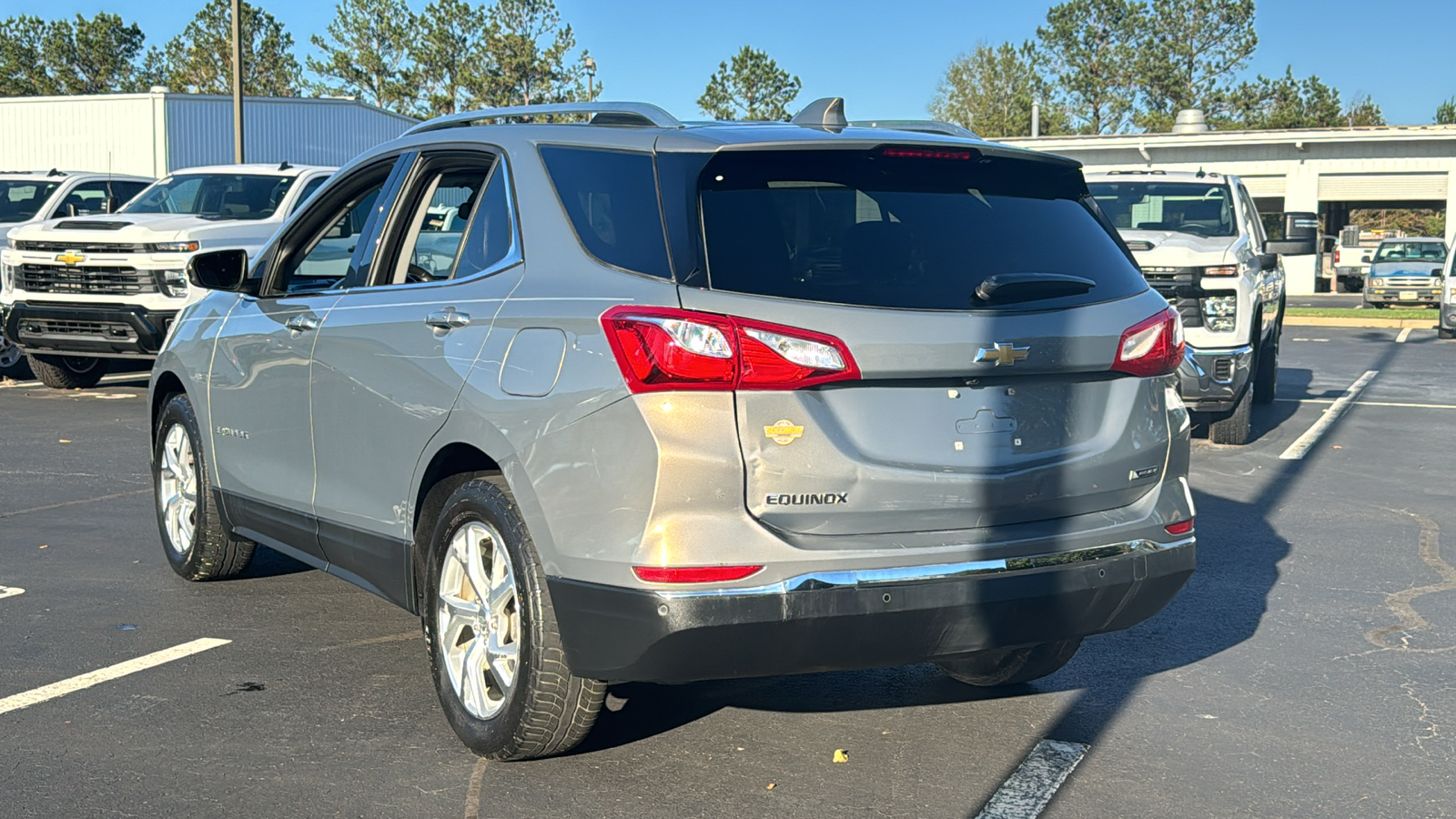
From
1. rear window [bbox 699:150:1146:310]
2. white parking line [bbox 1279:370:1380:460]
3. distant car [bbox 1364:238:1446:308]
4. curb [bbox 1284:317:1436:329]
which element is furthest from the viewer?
distant car [bbox 1364:238:1446:308]

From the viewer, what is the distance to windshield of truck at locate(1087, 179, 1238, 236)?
12008mm

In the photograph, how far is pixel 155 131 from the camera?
38781 mm

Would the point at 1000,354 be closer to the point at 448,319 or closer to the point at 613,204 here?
the point at 613,204

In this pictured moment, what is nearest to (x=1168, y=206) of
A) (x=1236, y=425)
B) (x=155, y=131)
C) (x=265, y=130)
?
(x=1236, y=425)

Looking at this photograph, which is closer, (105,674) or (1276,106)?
(105,674)

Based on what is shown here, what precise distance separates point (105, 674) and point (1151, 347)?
3432 millimetres

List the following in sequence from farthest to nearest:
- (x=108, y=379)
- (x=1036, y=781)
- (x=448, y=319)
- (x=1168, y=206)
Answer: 1. (x=108, y=379)
2. (x=1168, y=206)
3. (x=448, y=319)
4. (x=1036, y=781)

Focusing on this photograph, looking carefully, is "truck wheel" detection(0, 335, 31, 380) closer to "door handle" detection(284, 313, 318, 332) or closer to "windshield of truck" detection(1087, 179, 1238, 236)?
"windshield of truck" detection(1087, 179, 1238, 236)

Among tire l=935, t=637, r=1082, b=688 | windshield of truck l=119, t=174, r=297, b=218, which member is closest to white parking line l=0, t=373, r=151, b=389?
windshield of truck l=119, t=174, r=297, b=218

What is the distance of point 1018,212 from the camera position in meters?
4.13

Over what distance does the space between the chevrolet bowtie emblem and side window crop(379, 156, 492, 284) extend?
5.27ft

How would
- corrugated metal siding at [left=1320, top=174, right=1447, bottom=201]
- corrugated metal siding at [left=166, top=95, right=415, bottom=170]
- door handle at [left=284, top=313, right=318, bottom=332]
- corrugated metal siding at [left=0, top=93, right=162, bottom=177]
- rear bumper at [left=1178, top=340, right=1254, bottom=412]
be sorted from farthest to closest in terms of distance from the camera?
corrugated metal siding at [left=1320, top=174, right=1447, bottom=201] < corrugated metal siding at [left=166, top=95, right=415, bottom=170] < corrugated metal siding at [left=0, top=93, right=162, bottom=177] < rear bumper at [left=1178, top=340, right=1254, bottom=412] < door handle at [left=284, top=313, right=318, bottom=332]

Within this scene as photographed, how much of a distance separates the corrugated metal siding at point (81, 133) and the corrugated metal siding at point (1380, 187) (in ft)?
109

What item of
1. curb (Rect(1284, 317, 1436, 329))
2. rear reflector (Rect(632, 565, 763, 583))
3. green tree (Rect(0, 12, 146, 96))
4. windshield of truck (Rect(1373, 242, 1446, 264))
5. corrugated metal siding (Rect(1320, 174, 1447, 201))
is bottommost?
curb (Rect(1284, 317, 1436, 329))
